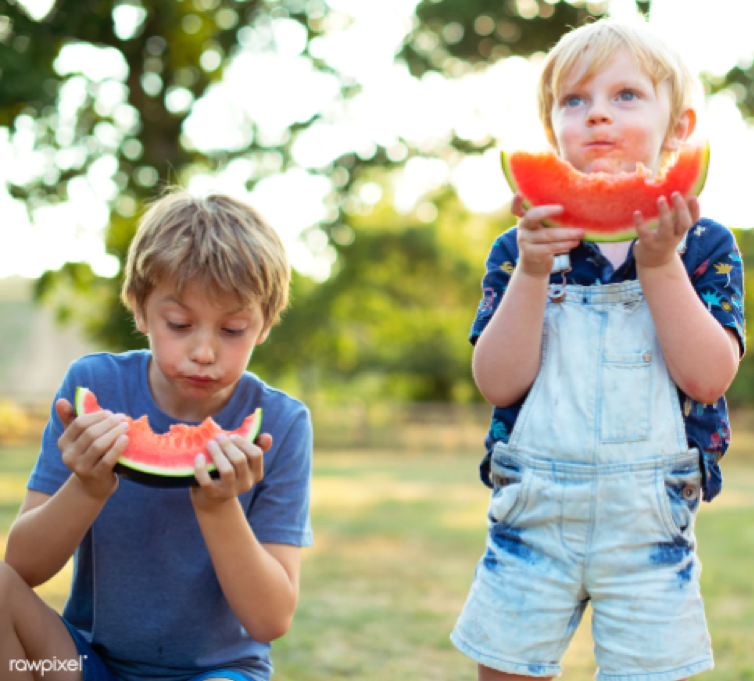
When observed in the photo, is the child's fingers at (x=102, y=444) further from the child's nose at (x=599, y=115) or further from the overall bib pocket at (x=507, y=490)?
the child's nose at (x=599, y=115)

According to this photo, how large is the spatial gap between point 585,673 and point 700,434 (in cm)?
202

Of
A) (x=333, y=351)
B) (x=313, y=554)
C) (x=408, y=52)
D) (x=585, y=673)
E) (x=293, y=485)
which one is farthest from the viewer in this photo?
(x=333, y=351)

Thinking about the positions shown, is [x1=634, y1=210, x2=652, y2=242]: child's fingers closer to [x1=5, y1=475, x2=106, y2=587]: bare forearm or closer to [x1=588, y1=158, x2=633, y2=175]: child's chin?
[x1=588, y1=158, x2=633, y2=175]: child's chin

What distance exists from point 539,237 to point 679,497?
2.30 feet

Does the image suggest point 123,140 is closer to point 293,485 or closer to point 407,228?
point 293,485

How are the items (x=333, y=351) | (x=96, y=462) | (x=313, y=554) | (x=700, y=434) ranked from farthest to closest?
1. (x=333, y=351)
2. (x=313, y=554)
3. (x=700, y=434)
4. (x=96, y=462)

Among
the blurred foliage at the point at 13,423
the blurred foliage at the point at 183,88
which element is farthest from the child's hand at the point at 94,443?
the blurred foliage at the point at 13,423

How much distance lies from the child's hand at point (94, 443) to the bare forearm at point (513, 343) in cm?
86

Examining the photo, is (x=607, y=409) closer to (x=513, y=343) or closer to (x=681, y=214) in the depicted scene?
(x=513, y=343)

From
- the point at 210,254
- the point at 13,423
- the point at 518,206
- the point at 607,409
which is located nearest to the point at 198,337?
the point at 210,254

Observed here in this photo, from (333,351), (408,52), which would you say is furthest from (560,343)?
(333,351)

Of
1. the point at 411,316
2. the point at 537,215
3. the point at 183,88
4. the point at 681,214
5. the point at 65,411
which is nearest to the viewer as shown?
the point at 681,214

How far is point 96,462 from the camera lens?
193 centimetres

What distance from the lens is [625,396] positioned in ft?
6.68
